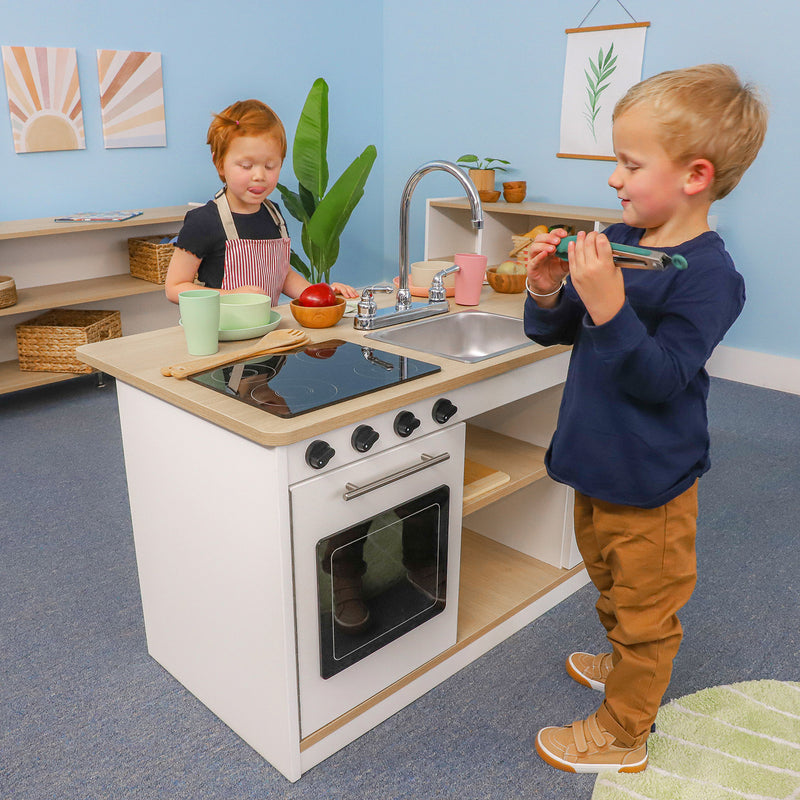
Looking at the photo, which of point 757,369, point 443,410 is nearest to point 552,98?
point 757,369

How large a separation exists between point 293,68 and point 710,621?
4.09m

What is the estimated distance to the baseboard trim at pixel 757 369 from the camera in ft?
12.6

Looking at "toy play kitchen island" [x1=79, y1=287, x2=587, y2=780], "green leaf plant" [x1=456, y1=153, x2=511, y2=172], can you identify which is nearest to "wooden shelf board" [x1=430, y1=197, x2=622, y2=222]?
"green leaf plant" [x1=456, y1=153, x2=511, y2=172]

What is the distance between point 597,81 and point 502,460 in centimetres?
296

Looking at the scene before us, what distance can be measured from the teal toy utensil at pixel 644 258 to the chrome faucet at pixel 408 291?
57cm

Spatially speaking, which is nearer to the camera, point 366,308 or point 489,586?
point 366,308

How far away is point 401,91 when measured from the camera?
5.18 metres

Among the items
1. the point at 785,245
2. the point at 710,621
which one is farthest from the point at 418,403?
the point at 785,245

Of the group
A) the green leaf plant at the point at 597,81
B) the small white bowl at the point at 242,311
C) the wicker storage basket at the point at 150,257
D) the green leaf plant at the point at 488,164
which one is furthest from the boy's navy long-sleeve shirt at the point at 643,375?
the green leaf plant at the point at 488,164

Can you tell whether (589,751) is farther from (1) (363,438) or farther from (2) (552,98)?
(2) (552,98)

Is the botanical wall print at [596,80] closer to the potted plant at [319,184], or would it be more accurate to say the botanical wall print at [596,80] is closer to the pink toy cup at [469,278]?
the potted plant at [319,184]

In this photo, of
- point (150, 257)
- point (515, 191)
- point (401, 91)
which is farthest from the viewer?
point (401, 91)

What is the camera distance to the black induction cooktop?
1370mm

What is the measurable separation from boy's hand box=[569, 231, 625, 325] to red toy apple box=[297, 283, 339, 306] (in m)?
0.82
